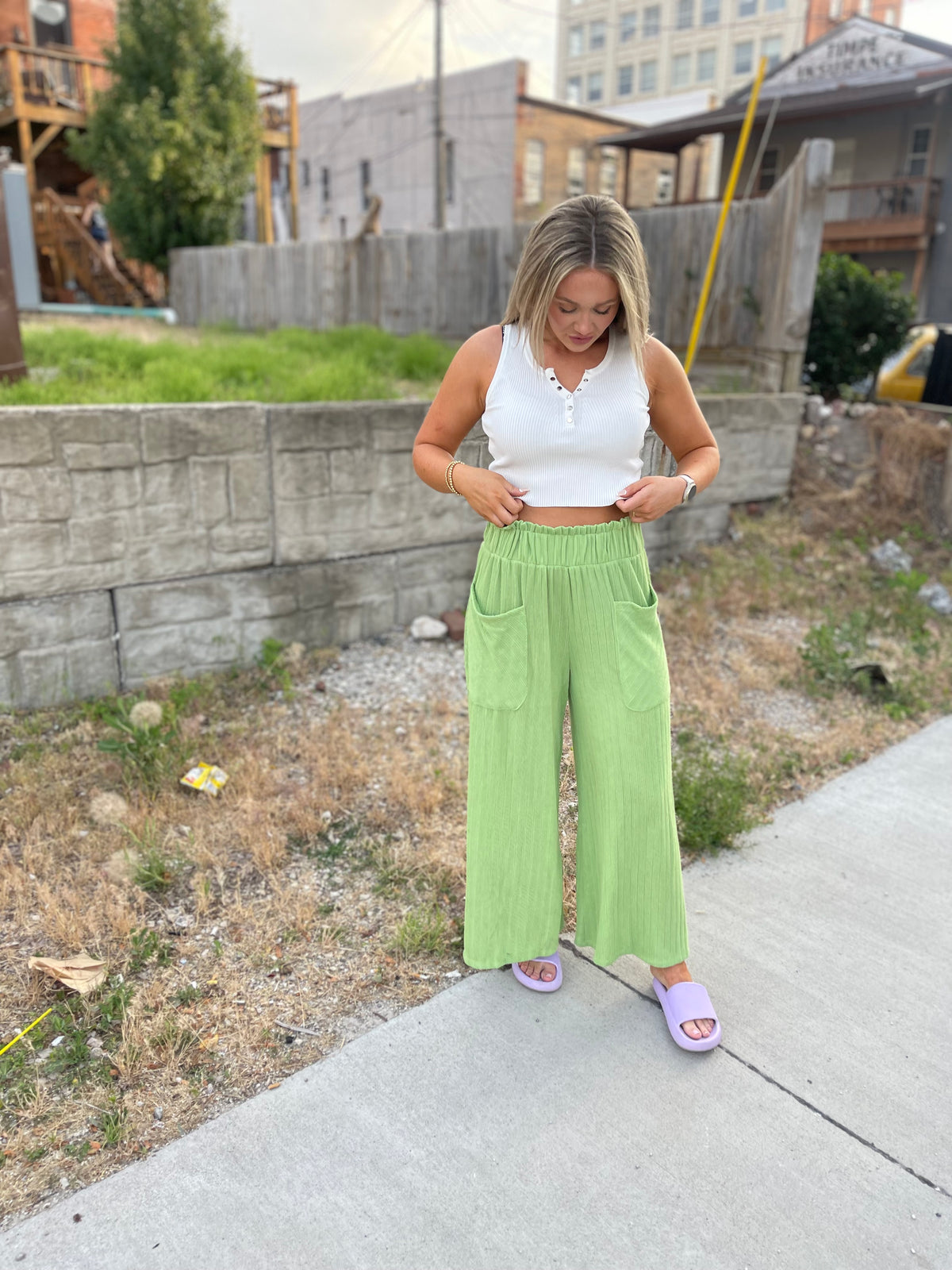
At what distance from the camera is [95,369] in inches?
212

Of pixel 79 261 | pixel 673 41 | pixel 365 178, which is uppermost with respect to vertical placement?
pixel 673 41

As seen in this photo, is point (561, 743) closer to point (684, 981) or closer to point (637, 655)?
point (637, 655)

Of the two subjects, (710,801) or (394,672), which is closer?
(710,801)

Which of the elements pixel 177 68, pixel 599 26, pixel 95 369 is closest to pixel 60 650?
pixel 95 369

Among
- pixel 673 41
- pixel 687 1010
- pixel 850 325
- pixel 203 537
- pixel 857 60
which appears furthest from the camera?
pixel 673 41

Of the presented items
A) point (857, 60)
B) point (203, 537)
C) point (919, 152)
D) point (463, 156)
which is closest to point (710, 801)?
point (203, 537)

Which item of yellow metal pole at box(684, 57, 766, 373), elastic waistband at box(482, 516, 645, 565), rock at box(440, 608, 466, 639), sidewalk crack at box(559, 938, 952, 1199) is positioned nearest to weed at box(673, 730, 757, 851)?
sidewalk crack at box(559, 938, 952, 1199)

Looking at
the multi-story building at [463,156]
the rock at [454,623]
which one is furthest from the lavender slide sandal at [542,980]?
the multi-story building at [463,156]

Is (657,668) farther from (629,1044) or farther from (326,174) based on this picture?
(326,174)

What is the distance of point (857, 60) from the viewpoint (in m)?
19.6

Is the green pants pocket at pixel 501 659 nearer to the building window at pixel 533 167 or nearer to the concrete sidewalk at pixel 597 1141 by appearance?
the concrete sidewalk at pixel 597 1141

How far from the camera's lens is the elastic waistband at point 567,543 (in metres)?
2.14

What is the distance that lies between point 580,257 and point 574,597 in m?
0.72

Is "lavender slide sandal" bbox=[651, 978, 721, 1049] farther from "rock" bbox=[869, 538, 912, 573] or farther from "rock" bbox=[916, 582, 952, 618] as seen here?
"rock" bbox=[869, 538, 912, 573]
